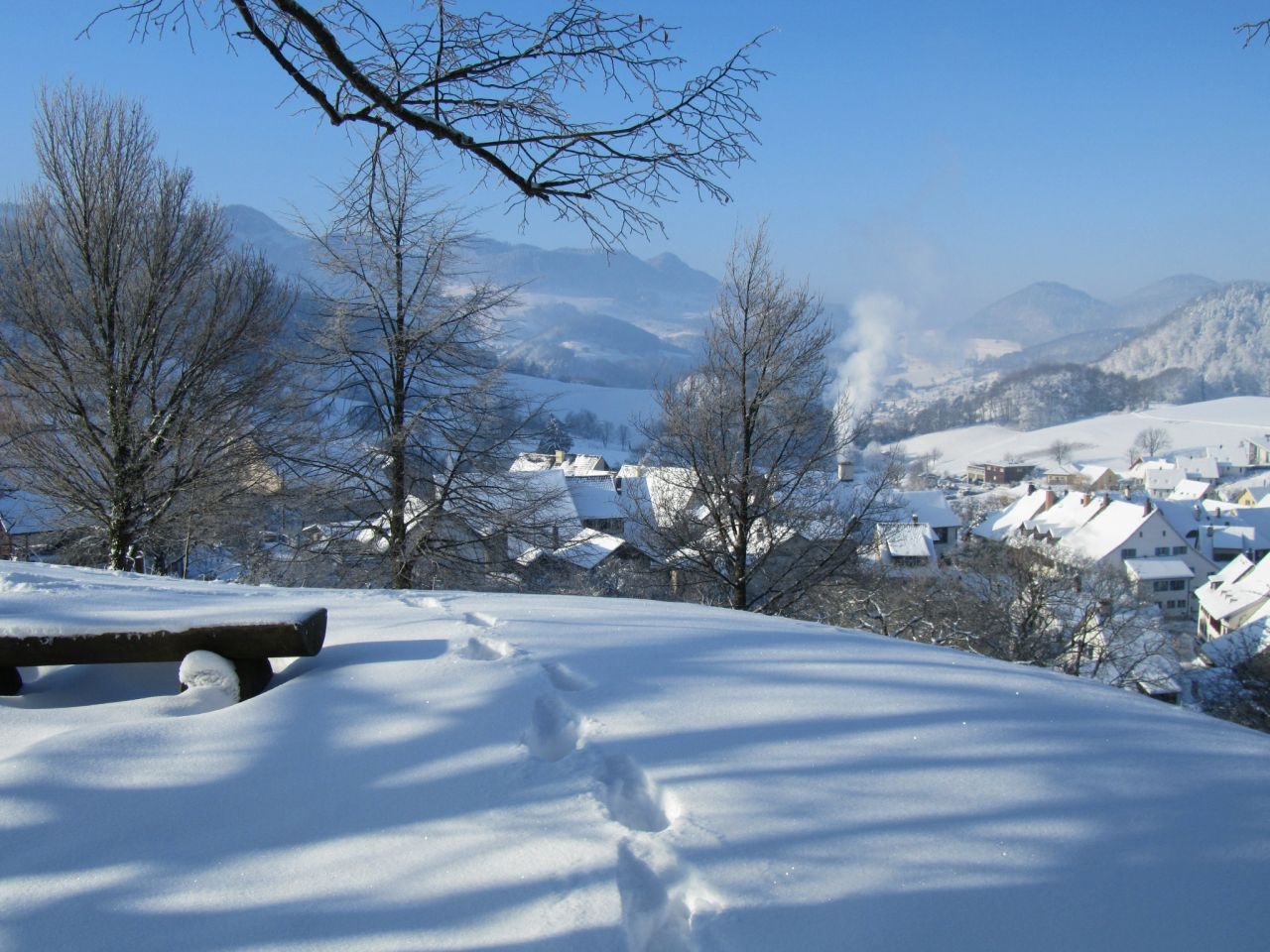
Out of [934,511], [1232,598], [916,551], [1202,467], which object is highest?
[1202,467]

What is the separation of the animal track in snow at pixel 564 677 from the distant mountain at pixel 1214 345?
575 feet

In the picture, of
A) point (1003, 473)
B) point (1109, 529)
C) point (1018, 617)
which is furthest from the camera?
point (1003, 473)

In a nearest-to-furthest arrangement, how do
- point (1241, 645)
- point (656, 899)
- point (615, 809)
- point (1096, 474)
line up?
point (656, 899) < point (615, 809) < point (1241, 645) < point (1096, 474)

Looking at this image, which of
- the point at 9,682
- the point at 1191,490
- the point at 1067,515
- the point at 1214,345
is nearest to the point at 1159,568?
the point at 1067,515

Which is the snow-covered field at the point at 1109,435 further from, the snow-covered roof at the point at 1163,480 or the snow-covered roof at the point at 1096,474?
the snow-covered roof at the point at 1163,480

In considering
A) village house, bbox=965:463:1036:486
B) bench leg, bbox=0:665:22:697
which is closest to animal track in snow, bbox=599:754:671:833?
bench leg, bbox=0:665:22:697

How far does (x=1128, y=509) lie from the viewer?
38.7m

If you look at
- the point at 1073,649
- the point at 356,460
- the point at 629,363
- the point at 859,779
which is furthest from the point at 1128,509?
the point at 629,363

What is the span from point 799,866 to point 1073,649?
19.3 metres

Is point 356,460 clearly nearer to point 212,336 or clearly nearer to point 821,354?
point 212,336

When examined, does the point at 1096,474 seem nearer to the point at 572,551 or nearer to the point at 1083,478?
the point at 1083,478

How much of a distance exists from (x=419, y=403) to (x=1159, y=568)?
3850 cm

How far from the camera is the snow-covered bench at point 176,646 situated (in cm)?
286

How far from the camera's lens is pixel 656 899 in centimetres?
178
